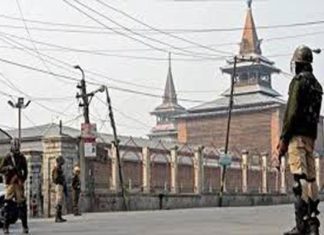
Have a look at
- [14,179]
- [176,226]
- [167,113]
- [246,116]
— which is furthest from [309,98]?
[167,113]

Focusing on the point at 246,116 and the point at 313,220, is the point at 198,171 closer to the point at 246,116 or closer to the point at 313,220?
the point at 313,220

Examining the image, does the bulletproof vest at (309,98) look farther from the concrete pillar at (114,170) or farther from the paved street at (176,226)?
the concrete pillar at (114,170)

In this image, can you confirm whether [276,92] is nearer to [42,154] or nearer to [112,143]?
[112,143]

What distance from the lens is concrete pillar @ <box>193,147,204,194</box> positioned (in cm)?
4659

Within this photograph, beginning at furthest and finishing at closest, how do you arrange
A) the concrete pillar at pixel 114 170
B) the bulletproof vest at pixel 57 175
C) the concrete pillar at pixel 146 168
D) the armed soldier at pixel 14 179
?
the concrete pillar at pixel 146 168
the concrete pillar at pixel 114 170
the bulletproof vest at pixel 57 175
the armed soldier at pixel 14 179

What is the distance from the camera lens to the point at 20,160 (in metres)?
14.4

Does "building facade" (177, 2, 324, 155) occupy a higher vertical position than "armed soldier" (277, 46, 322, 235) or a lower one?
higher

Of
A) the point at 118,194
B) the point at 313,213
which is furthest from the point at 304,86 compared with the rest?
the point at 118,194

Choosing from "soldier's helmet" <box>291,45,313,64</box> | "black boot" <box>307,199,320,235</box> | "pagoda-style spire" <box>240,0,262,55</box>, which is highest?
"pagoda-style spire" <box>240,0,262,55</box>

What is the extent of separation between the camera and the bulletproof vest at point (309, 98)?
27.0 feet

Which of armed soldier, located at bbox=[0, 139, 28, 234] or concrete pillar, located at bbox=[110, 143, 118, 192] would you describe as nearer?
armed soldier, located at bbox=[0, 139, 28, 234]

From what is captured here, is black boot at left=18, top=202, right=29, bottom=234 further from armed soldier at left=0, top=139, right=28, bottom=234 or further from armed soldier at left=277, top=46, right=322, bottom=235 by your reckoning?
armed soldier at left=277, top=46, right=322, bottom=235

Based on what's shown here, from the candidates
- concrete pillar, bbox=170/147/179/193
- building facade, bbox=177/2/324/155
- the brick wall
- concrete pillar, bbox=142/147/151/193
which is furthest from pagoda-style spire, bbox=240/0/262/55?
concrete pillar, bbox=142/147/151/193

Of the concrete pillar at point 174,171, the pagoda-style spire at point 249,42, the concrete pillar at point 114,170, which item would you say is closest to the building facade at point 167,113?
the pagoda-style spire at point 249,42
